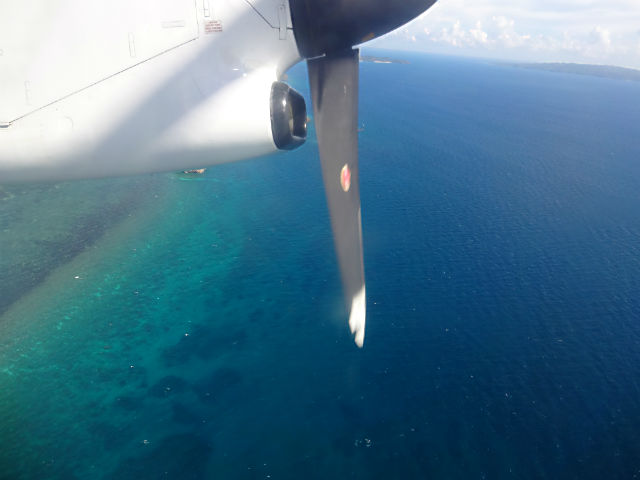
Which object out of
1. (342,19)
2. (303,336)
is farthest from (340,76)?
(303,336)

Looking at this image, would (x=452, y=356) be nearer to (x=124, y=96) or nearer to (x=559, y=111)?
(x=124, y=96)

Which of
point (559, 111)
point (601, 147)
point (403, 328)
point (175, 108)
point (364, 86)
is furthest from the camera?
point (364, 86)

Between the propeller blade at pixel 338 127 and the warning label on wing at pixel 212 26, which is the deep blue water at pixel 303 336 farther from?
the warning label on wing at pixel 212 26

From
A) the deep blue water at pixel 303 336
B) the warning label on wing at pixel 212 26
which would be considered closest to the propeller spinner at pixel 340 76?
the warning label on wing at pixel 212 26

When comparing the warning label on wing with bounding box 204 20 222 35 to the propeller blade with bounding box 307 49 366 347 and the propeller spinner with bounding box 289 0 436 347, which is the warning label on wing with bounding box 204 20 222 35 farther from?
the propeller blade with bounding box 307 49 366 347

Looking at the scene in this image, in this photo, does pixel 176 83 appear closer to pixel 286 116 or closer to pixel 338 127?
pixel 286 116

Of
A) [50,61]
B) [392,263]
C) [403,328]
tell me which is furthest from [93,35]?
[392,263]
